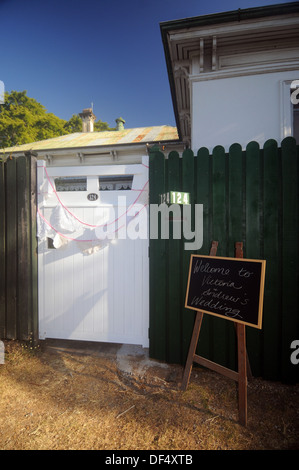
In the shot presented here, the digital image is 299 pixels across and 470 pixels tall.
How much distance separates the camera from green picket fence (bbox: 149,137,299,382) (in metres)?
2.67

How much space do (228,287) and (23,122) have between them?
24.5m

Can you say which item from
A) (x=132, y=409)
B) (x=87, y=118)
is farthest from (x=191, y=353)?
(x=87, y=118)

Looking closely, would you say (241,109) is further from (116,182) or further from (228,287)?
(116,182)

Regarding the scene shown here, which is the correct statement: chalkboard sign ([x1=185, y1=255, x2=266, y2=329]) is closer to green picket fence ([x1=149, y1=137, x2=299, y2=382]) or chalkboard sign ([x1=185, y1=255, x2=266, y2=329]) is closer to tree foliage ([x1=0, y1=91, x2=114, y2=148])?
green picket fence ([x1=149, y1=137, x2=299, y2=382])

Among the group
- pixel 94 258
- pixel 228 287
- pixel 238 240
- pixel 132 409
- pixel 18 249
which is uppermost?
pixel 238 240

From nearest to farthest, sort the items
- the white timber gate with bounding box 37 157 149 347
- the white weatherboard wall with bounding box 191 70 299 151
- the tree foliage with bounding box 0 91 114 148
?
the white timber gate with bounding box 37 157 149 347, the white weatherboard wall with bounding box 191 70 299 151, the tree foliage with bounding box 0 91 114 148

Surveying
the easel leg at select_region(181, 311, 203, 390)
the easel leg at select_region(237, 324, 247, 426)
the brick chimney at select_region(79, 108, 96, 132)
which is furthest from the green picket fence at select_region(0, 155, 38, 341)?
the brick chimney at select_region(79, 108, 96, 132)

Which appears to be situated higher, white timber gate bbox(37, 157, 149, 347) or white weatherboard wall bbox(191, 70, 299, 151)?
white weatherboard wall bbox(191, 70, 299, 151)

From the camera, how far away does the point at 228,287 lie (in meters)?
2.47

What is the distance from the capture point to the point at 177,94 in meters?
6.52

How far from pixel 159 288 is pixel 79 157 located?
915cm

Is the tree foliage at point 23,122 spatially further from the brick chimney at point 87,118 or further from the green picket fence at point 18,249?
the green picket fence at point 18,249

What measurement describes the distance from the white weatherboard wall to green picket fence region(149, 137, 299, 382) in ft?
7.87

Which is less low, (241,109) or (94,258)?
(241,109)
